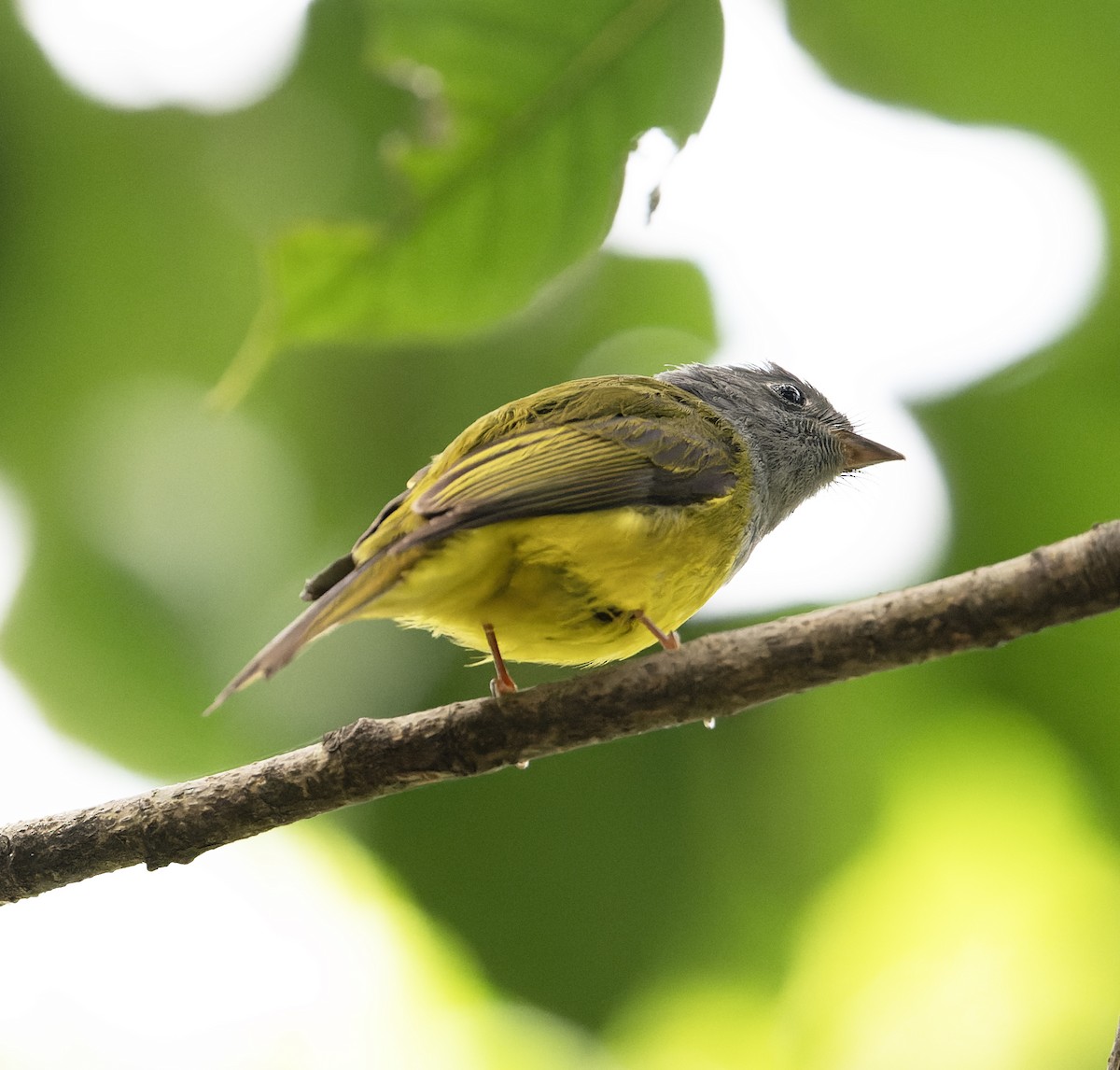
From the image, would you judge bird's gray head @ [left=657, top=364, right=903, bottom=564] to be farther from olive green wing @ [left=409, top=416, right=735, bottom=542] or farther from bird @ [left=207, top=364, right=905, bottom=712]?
olive green wing @ [left=409, top=416, right=735, bottom=542]

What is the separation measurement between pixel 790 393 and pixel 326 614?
2089mm

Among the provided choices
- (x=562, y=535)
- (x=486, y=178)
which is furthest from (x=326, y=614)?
(x=486, y=178)

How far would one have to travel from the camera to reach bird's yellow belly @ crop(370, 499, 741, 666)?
243 centimetres

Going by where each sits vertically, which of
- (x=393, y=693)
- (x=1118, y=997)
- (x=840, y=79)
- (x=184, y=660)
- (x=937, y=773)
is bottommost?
(x=1118, y=997)

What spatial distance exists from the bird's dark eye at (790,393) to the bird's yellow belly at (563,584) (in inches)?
44.8

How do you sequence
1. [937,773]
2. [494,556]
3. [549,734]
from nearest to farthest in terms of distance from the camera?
[549,734] → [494,556] → [937,773]

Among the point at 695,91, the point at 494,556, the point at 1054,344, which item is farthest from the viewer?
the point at 1054,344

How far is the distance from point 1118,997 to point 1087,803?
27.4 inches

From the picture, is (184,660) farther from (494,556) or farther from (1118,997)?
(1118,997)

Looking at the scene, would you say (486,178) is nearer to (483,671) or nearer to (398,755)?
(398,755)

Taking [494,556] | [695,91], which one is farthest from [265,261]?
[494,556]

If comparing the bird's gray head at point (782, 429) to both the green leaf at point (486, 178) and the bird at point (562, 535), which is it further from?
the green leaf at point (486, 178)

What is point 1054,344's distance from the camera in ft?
13.0

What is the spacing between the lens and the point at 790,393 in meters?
3.84
